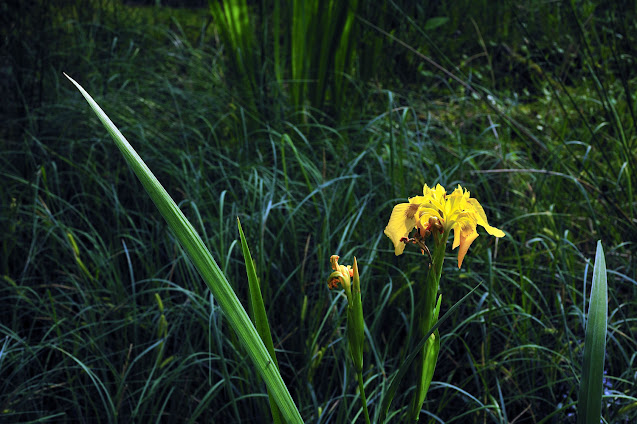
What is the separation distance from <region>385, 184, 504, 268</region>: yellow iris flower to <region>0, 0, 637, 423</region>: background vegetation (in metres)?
0.35

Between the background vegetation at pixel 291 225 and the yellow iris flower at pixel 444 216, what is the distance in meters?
0.35

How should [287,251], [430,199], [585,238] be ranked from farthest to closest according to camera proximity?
1. [585,238]
2. [287,251]
3. [430,199]

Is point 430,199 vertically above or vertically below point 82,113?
above

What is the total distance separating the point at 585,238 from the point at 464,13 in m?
2.08

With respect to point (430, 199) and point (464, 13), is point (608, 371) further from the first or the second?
point (464, 13)

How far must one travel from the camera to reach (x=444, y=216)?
55 cm

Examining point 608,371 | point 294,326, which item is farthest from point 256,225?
point 608,371

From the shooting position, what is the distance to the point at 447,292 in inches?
51.8

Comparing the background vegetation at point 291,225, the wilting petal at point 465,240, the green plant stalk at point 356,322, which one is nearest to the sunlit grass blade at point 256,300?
the green plant stalk at point 356,322

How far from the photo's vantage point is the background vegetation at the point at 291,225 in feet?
3.67

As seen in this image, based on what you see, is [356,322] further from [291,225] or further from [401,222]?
[291,225]

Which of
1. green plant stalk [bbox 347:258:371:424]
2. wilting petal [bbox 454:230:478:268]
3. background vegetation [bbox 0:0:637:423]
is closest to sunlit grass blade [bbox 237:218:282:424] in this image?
green plant stalk [bbox 347:258:371:424]

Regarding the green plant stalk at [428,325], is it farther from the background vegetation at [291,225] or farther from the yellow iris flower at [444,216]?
the background vegetation at [291,225]

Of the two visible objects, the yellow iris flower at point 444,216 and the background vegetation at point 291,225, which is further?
the background vegetation at point 291,225
